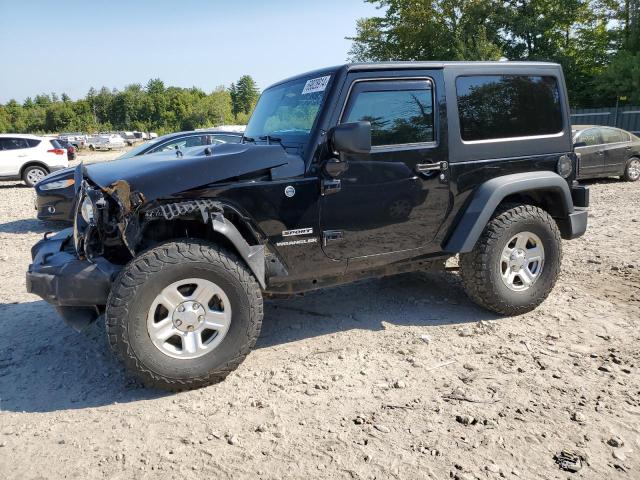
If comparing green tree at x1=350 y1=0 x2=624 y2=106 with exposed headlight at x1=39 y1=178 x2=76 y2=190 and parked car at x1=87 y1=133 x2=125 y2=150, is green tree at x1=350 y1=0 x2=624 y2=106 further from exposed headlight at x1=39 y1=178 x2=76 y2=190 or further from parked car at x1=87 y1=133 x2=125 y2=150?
parked car at x1=87 y1=133 x2=125 y2=150

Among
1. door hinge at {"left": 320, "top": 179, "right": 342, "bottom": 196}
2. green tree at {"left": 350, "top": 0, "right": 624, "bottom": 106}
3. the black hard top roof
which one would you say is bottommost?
door hinge at {"left": 320, "top": 179, "right": 342, "bottom": 196}

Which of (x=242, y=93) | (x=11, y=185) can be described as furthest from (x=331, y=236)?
(x=242, y=93)

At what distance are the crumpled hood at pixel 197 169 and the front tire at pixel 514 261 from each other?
5.66 ft

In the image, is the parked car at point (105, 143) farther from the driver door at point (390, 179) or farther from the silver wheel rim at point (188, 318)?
the silver wheel rim at point (188, 318)

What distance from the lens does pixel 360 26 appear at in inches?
1359

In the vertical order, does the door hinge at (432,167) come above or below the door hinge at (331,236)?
above

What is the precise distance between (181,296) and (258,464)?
3.78 ft

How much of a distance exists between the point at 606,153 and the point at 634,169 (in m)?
1.19

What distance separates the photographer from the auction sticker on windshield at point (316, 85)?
3.71 metres

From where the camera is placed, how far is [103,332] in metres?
4.21

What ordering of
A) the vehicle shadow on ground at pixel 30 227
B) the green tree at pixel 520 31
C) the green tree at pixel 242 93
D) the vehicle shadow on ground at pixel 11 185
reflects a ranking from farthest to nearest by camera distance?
the green tree at pixel 242 93 → the green tree at pixel 520 31 → the vehicle shadow on ground at pixel 11 185 → the vehicle shadow on ground at pixel 30 227

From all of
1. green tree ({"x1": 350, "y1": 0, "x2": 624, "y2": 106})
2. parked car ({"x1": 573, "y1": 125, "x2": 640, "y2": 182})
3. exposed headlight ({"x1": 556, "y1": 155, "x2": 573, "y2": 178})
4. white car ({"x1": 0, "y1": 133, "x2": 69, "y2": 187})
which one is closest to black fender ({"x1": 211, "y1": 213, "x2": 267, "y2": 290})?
exposed headlight ({"x1": 556, "y1": 155, "x2": 573, "y2": 178})

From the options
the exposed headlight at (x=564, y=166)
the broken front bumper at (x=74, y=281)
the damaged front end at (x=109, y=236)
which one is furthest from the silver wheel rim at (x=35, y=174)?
the exposed headlight at (x=564, y=166)

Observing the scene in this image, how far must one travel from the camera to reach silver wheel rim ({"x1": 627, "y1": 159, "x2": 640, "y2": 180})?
1221 centimetres
